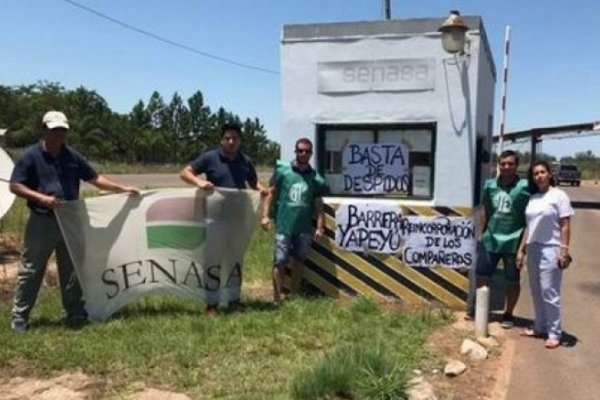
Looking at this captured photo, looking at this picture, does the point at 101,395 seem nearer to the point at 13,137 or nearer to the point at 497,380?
the point at 497,380

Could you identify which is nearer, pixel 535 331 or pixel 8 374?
pixel 8 374

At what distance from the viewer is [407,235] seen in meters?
7.87

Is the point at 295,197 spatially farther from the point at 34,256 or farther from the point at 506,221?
the point at 34,256

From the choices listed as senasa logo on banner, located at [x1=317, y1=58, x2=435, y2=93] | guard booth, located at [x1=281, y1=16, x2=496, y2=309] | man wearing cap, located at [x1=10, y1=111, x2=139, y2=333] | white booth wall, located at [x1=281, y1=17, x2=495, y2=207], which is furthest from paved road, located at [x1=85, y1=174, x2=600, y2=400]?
man wearing cap, located at [x1=10, y1=111, x2=139, y2=333]

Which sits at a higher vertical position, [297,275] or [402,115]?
[402,115]

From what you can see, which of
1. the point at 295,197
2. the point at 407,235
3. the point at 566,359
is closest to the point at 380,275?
the point at 407,235

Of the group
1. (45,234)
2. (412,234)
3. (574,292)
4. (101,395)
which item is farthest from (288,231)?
(574,292)

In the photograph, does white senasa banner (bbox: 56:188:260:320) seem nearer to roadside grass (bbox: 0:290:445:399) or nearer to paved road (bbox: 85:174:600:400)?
roadside grass (bbox: 0:290:445:399)

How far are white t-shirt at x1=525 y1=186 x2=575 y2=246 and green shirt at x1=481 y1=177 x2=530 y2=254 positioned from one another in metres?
0.28

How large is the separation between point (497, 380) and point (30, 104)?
6802 cm

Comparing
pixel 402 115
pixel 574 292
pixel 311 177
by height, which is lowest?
pixel 574 292

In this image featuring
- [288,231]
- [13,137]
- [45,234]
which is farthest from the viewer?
[13,137]

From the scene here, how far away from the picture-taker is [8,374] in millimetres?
5152

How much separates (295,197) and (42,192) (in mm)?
2517
